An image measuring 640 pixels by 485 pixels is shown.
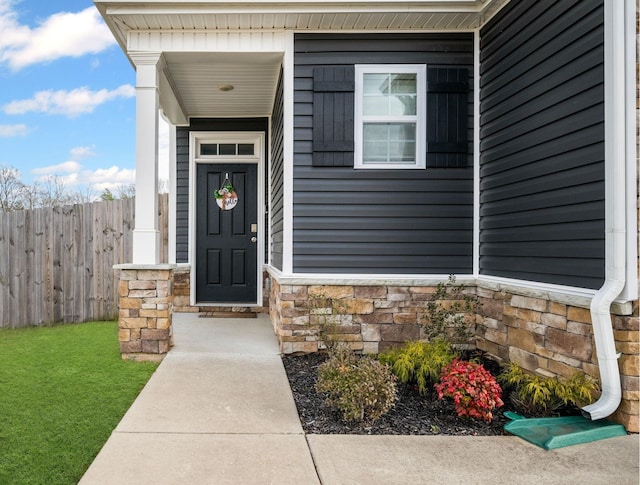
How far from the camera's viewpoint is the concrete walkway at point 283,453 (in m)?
2.17

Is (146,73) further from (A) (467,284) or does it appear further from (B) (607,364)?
(B) (607,364)

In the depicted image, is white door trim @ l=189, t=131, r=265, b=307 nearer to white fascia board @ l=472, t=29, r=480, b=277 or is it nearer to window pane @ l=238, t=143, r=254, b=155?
window pane @ l=238, t=143, r=254, b=155

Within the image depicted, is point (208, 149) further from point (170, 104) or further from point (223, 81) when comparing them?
point (223, 81)

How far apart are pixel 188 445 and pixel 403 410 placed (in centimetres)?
140

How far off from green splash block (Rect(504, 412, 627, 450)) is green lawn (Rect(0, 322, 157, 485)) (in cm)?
238

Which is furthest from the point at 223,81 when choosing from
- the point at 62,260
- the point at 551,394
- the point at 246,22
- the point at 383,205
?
the point at 551,394

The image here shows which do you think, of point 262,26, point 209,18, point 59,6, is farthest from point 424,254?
point 59,6

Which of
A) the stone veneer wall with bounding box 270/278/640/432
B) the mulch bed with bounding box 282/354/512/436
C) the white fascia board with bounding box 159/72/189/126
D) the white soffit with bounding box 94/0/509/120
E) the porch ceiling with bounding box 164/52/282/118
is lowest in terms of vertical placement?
the mulch bed with bounding box 282/354/512/436

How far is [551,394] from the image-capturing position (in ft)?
9.72

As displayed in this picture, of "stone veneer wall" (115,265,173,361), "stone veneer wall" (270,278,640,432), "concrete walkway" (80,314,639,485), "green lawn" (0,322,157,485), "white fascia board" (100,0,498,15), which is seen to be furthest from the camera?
"stone veneer wall" (115,265,173,361)

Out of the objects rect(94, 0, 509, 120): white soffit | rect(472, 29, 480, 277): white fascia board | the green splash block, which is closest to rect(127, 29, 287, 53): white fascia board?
rect(94, 0, 509, 120): white soffit

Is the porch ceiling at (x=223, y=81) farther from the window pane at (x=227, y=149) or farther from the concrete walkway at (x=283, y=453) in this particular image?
the concrete walkway at (x=283, y=453)

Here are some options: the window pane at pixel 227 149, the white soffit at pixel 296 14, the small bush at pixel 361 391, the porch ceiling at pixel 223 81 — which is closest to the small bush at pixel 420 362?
the small bush at pixel 361 391

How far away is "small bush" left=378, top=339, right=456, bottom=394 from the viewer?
346cm
